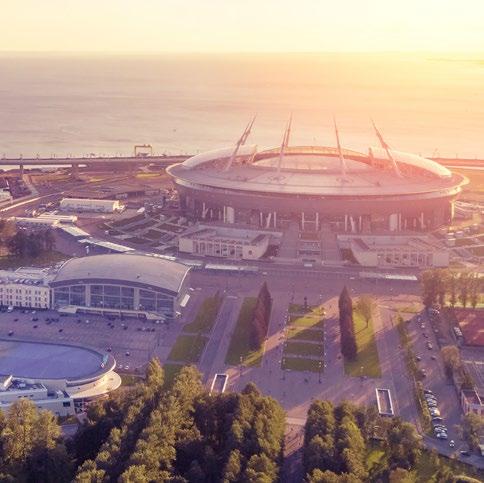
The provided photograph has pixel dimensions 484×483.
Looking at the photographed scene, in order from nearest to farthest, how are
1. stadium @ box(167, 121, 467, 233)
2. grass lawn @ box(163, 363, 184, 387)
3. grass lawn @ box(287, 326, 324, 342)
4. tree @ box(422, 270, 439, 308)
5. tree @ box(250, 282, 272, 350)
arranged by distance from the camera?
grass lawn @ box(163, 363, 184, 387)
tree @ box(250, 282, 272, 350)
grass lawn @ box(287, 326, 324, 342)
tree @ box(422, 270, 439, 308)
stadium @ box(167, 121, 467, 233)

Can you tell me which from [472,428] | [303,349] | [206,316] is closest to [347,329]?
[303,349]

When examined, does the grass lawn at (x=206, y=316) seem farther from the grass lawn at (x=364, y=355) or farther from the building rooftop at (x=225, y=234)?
the building rooftop at (x=225, y=234)

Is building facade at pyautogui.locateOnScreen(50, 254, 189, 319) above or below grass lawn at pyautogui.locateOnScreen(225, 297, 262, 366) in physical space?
above

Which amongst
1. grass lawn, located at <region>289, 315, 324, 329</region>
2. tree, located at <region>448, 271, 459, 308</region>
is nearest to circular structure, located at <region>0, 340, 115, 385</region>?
grass lawn, located at <region>289, 315, 324, 329</region>

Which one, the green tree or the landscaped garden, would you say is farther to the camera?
the landscaped garden

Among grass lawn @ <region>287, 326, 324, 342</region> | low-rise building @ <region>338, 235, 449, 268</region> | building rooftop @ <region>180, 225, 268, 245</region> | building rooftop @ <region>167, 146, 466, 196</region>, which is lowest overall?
grass lawn @ <region>287, 326, 324, 342</region>

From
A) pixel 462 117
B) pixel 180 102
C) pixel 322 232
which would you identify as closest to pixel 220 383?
pixel 322 232

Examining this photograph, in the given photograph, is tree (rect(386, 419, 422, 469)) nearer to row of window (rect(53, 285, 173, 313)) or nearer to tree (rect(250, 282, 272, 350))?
tree (rect(250, 282, 272, 350))

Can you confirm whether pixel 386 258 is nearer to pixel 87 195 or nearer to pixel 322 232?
pixel 322 232
